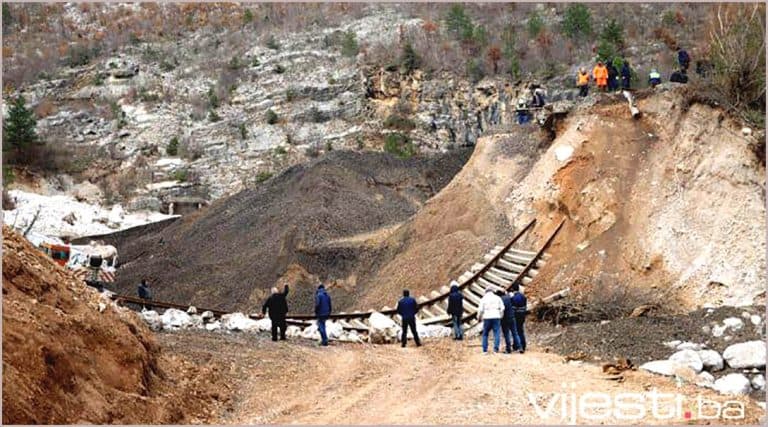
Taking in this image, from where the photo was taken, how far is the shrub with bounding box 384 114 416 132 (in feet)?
179

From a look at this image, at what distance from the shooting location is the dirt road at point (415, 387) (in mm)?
8359

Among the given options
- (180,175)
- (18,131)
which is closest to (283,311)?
(180,175)

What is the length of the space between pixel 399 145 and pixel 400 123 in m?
3.42

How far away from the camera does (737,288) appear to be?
44.7 ft

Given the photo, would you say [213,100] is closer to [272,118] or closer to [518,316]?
[272,118]

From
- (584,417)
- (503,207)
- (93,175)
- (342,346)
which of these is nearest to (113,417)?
(584,417)

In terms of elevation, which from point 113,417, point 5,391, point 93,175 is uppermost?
point 5,391

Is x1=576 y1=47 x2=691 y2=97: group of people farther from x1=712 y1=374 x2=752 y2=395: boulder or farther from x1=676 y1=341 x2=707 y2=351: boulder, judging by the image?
x1=712 y1=374 x2=752 y2=395: boulder

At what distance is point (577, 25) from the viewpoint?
57.4 metres

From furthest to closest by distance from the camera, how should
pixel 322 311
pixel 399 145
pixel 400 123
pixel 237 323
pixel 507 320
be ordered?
pixel 400 123, pixel 399 145, pixel 237 323, pixel 322 311, pixel 507 320

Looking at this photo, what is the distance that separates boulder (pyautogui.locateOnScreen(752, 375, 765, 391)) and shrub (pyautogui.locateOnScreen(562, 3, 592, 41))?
50.0 meters

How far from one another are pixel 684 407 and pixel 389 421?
10.5 feet

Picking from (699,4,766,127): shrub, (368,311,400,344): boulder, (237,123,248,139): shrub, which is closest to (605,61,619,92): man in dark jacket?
(699,4,766,127): shrub

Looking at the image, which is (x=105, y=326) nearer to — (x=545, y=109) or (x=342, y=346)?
(x=342, y=346)
